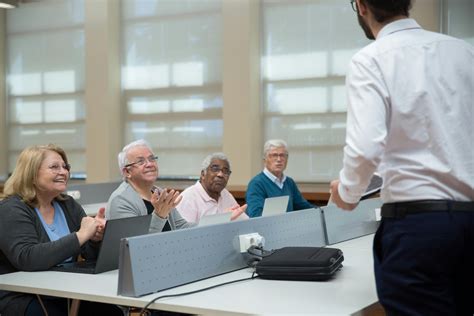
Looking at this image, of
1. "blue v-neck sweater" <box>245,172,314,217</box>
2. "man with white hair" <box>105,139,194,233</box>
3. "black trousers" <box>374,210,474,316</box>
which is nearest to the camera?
"black trousers" <box>374,210,474,316</box>

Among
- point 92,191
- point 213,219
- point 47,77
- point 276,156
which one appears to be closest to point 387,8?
point 213,219

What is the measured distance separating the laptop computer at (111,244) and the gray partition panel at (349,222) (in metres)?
1.10

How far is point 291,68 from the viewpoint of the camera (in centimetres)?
758

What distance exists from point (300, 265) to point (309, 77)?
509cm

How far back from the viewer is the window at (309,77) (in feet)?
23.9

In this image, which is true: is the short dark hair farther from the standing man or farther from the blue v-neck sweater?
the blue v-neck sweater

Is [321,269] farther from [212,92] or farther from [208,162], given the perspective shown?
[212,92]

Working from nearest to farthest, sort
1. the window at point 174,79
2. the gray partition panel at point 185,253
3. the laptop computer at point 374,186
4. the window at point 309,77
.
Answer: the laptop computer at point 374,186
the gray partition panel at point 185,253
the window at point 309,77
the window at point 174,79

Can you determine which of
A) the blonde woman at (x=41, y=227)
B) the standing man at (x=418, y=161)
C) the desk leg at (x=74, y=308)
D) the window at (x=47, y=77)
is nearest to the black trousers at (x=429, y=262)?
the standing man at (x=418, y=161)

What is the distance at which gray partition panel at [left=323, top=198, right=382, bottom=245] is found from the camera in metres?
3.67


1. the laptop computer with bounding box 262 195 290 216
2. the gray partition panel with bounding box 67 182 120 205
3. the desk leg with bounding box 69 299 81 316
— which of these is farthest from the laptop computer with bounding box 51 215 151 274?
the gray partition panel with bounding box 67 182 120 205

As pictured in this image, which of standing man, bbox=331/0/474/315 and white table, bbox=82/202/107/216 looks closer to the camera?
standing man, bbox=331/0/474/315

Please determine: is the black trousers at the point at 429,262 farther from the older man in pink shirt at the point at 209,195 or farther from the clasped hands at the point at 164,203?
the older man in pink shirt at the point at 209,195

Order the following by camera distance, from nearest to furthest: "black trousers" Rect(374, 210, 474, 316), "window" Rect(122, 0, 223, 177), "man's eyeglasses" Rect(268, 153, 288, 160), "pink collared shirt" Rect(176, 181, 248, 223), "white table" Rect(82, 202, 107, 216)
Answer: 1. "black trousers" Rect(374, 210, 474, 316)
2. "pink collared shirt" Rect(176, 181, 248, 223)
3. "man's eyeglasses" Rect(268, 153, 288, 160)
4. "white table" Rect(82, 202, 107, 216)
5. "window" Rect(122, 0, 223, 177)
